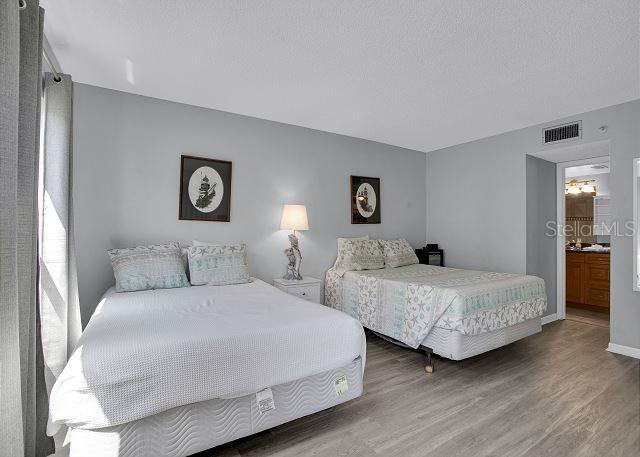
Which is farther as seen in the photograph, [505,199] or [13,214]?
[505,199]

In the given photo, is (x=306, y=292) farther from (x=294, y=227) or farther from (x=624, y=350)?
(x=624, y=350)

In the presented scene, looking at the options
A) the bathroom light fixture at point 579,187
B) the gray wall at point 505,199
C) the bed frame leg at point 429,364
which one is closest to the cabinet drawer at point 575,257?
the bathroom light fixture at point 579,187

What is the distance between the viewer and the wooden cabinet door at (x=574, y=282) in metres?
4.99

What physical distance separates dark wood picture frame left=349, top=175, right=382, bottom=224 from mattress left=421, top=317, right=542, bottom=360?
2.03 m

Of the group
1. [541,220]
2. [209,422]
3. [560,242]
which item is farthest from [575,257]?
[209,422]

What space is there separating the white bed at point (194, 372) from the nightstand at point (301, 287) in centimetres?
125

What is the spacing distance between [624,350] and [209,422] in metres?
3.93

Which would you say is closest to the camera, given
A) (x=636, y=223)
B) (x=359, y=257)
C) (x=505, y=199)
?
(x=636, y=223)

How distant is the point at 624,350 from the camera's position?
10.6ft

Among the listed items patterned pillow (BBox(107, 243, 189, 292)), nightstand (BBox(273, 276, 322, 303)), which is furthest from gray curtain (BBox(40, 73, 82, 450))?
nightstand (BBox(273, 276, 322, 303))

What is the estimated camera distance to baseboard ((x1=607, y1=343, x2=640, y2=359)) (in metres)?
3.17

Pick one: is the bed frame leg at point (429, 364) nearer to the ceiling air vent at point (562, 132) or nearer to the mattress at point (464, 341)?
the mattress at point (464, 341)

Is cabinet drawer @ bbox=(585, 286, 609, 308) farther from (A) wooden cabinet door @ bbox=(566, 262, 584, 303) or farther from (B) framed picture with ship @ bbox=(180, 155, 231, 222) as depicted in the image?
(B) framed picture with ship @ bbox=(180, 155, 231, 222)

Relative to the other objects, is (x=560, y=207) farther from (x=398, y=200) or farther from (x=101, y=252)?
(x=101, y=252)
